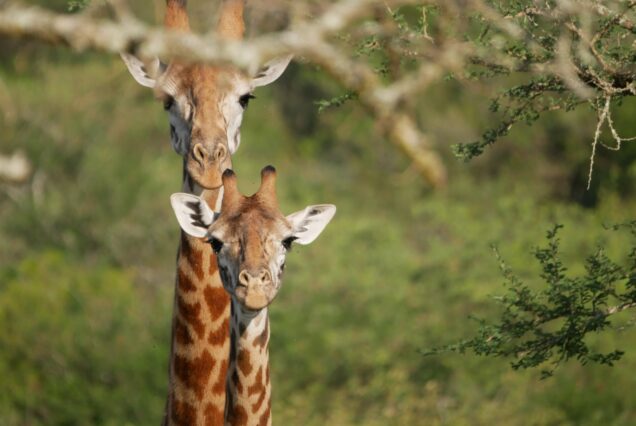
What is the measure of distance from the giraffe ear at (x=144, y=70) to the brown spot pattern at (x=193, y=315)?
1378mm

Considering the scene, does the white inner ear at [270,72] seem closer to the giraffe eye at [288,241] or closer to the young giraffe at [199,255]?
the young giraffe at [199,255]

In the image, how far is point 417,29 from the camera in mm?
9016

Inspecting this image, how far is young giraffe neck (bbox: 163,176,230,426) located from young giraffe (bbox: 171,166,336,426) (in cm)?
50

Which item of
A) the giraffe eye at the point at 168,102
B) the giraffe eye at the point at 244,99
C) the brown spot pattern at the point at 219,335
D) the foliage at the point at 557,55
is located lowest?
the brown spot pattern at the point at 219,335

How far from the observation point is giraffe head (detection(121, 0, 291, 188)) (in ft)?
26.8

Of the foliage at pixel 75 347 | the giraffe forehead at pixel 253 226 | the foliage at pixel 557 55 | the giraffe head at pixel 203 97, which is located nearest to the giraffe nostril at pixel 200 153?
the giraffe head at pixel 203 97

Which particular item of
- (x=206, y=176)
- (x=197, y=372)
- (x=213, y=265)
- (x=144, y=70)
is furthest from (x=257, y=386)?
(x=144, y=70)

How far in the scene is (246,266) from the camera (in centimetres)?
739

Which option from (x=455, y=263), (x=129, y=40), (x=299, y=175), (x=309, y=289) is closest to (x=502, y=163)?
(x=299, y=175)

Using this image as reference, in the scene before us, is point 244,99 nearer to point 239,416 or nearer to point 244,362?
point 244,362

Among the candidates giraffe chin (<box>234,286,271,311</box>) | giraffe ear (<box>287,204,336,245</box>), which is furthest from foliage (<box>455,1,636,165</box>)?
giraffe chin (<box>234,286,271,311</box>)

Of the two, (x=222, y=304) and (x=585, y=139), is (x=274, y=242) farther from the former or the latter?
(x=585, y=139)

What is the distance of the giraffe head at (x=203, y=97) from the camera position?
8180 mm

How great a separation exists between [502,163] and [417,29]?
16.8 m
